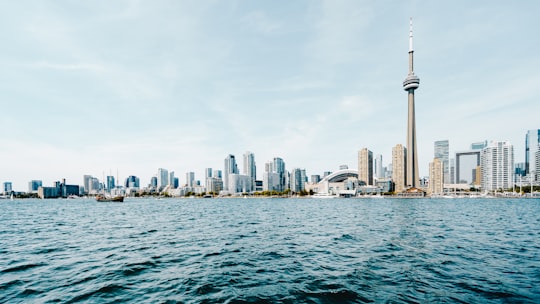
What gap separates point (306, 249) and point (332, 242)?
4726mm

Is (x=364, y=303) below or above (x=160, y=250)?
above

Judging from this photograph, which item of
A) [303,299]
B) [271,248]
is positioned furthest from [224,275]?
[271,248]

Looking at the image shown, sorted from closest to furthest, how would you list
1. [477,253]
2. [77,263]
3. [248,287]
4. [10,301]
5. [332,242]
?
[10,301] < [248,287] < [77,263] < [477,253] < [332,242]

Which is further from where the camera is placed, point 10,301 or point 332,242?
point 332,242

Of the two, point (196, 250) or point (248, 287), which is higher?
point (248, 287)

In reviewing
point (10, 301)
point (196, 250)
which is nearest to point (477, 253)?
point (196, 250)

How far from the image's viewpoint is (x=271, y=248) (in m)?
25.8

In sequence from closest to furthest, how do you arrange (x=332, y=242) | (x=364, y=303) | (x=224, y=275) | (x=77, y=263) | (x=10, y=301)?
1. (x=364, y=303)
2. (x=10, y=301)
3. (x=224, y=275)
4. (x=77, y=263)
5. (x=332, y=242)

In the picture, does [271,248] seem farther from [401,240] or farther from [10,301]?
[10,301]

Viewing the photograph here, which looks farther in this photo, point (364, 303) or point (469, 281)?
point (469, 281)

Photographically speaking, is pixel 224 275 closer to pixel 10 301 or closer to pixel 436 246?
pixel 10 301

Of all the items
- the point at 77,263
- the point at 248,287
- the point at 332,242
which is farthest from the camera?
the point at 332,242

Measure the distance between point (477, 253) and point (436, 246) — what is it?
138 inches

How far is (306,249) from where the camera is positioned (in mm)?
24953
